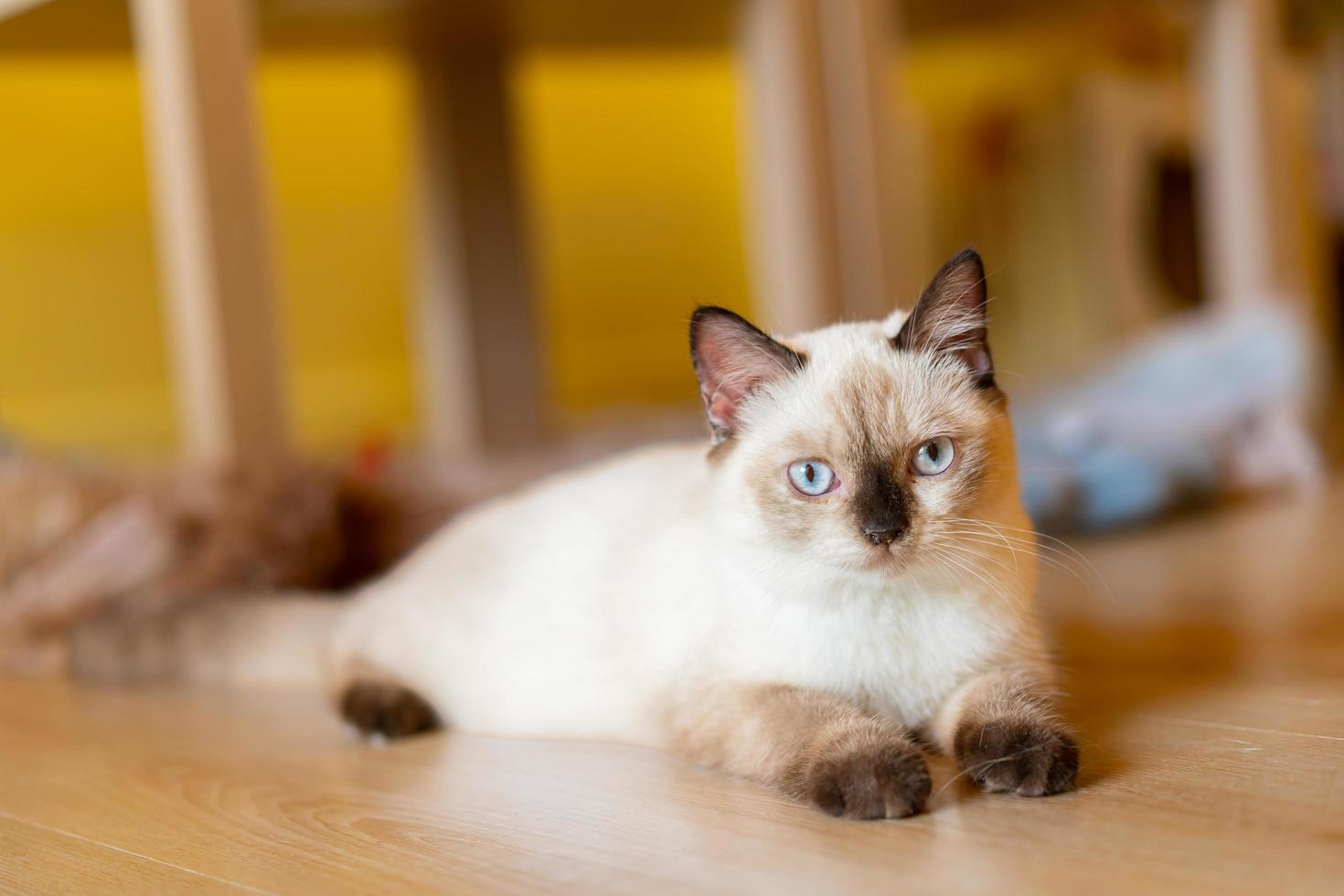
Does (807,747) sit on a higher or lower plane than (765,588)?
lower

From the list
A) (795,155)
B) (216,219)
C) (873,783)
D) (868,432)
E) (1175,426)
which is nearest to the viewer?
(873,783)

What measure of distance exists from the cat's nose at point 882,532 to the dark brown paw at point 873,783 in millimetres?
167

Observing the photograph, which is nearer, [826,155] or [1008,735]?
[1008,735]

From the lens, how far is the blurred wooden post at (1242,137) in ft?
10.6

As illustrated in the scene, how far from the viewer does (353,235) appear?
4785 millimetres

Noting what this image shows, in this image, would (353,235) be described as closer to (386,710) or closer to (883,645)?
(386,710)

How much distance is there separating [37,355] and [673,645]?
145 inches

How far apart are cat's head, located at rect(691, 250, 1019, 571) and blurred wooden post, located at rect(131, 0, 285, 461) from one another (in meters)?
0.90

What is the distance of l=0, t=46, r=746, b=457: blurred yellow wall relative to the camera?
4.19m

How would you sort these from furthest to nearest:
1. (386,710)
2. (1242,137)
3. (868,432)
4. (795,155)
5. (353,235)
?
(353,235) → (1242,137) → (795,155) → (386,710) → (868,432)

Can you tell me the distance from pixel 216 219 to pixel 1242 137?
2.54 m

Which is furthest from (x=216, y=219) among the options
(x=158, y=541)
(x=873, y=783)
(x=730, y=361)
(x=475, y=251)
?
(x=475, y=251)

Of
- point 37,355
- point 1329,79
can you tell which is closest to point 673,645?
point 37,355

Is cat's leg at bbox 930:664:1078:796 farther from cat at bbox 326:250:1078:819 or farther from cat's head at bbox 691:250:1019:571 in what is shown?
cat's head at bbox 691:250:1019:571
